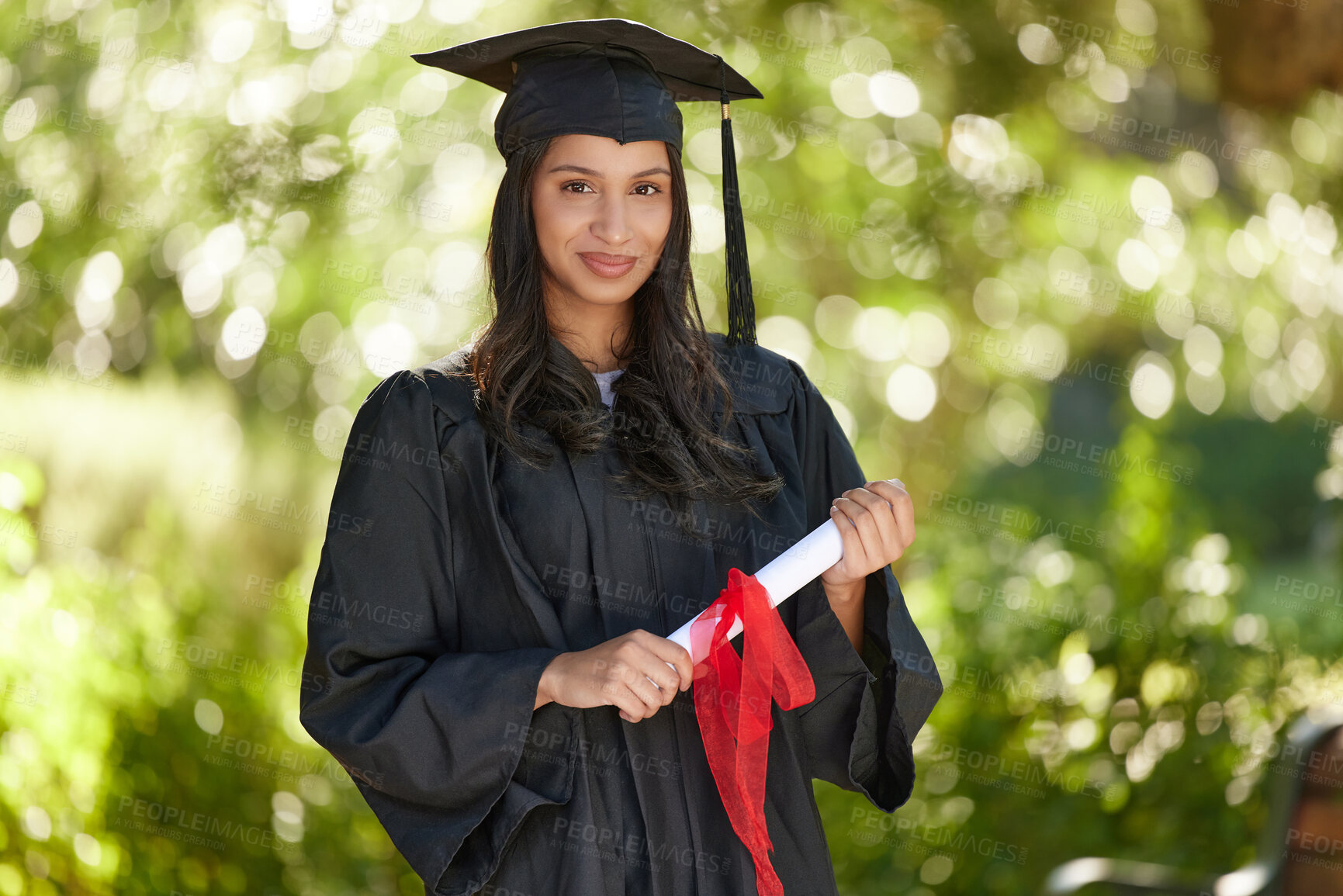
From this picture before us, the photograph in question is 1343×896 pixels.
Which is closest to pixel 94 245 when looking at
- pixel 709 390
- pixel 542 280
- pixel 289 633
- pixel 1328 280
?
pixel 289 633

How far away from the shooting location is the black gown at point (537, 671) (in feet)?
5.48

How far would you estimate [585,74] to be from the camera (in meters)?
1.91

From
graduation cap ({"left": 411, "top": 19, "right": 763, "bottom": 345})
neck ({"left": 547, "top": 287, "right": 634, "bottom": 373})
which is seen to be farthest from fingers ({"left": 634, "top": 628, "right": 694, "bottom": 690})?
graduation cap ({"left": 411, "top": 19, "right": 763, "bottom": 345})

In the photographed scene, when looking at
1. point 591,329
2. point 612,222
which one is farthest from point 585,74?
point 591,329

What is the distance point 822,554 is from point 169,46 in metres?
2.96

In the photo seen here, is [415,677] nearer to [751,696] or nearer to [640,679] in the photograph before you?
[640,679]

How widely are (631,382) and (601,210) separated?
0.95 ft

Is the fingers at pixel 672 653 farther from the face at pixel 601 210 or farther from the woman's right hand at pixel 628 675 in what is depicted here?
the face at pixel 601 210

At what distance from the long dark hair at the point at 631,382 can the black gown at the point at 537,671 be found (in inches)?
1.5

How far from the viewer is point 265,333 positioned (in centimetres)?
376

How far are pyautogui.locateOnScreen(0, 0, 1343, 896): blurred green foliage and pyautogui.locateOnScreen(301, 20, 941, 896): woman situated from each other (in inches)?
66.7

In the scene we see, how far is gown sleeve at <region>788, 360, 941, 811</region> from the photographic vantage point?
184 cm

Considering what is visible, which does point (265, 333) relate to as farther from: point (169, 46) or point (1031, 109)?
point (1031, 109)

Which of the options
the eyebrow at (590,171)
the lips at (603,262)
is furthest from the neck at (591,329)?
the eyebrow at (590,171)
